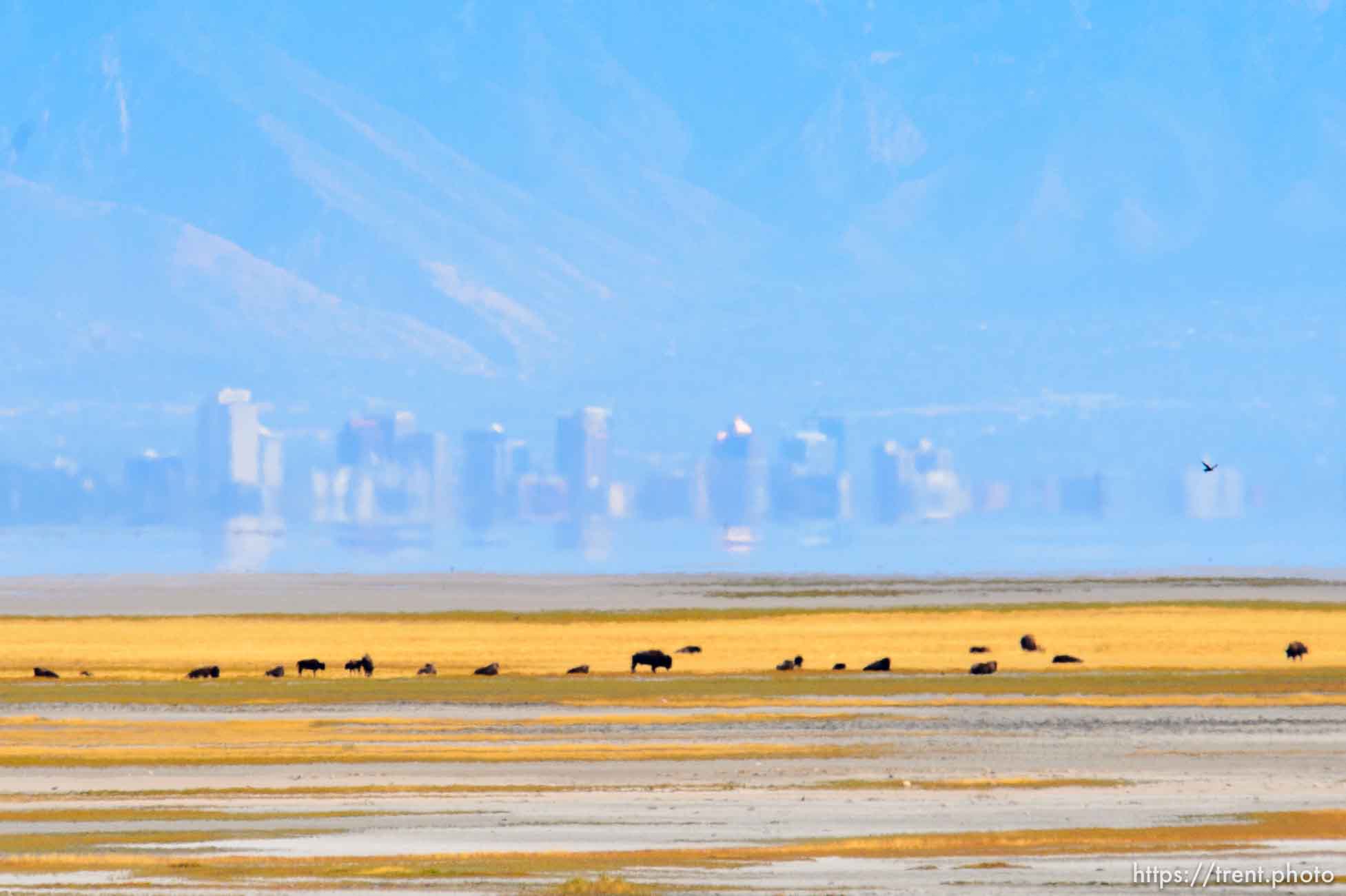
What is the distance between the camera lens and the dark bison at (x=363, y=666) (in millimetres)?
66812

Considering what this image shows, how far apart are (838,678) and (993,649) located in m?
16.7

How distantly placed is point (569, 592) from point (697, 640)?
150 feet

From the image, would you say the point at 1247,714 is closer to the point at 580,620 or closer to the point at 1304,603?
the point at 580,620

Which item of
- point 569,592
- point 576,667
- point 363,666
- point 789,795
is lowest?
point 789,795

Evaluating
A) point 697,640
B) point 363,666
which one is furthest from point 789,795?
point 697,640

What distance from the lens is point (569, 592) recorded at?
133 metres

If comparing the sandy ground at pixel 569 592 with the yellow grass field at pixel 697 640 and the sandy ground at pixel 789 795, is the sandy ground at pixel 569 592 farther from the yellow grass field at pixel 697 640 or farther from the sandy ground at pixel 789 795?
the sandy ground at pixel 789 795

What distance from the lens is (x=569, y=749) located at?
4381 cm

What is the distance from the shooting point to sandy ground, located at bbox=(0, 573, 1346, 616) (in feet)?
378

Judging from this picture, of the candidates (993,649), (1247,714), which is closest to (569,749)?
(1247,714)

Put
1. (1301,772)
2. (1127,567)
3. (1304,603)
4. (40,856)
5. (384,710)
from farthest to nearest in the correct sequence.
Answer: (1127,567), (1304,603), (384,710), (1301,772), (40,856)

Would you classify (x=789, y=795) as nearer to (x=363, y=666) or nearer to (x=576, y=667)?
(x=363, y=666)

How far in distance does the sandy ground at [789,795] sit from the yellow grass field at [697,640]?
15.8m

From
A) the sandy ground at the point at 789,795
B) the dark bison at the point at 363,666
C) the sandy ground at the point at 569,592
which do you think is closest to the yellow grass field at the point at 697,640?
the dark bison at the point at 363,666
